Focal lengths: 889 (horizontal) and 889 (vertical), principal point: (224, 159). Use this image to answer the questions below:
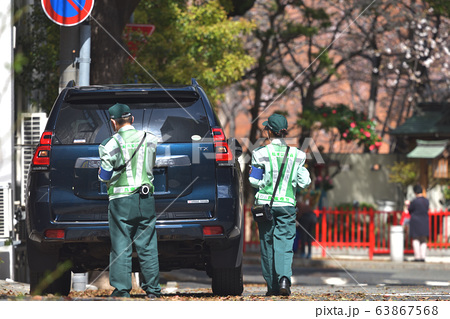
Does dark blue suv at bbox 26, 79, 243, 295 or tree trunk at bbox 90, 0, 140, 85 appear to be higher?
tree trunk at bbox 90, 0, 140, 85

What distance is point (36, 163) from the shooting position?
24.7 feet

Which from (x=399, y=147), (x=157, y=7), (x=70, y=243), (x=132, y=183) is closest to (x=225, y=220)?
(x=132, y=183)

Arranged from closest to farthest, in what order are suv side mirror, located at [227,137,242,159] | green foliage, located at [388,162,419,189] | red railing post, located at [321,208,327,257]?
suv side mirror, located at [227,137,242,159], red railing post, located at [321,208,327,257], green foliage, located at [388,162,419,189]

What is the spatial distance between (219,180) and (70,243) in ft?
4.62

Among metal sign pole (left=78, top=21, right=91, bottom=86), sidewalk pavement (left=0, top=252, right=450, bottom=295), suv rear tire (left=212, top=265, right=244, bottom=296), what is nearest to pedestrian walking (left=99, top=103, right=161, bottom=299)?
suv rear tire (left=212, top=265, right=244, bottom=296)

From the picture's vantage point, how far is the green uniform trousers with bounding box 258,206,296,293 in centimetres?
821

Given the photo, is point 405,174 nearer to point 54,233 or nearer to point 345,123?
point 345,123

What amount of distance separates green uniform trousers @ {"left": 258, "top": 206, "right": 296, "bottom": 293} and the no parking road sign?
365cm

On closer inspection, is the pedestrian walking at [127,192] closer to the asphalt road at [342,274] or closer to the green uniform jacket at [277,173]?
the green uniform jacket at [277,173]

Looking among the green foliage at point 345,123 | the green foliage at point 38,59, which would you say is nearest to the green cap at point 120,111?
the green foliage at point 38,59

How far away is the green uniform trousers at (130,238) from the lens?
7.20 meters

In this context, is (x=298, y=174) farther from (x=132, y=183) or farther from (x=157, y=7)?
(x=157, y=7)

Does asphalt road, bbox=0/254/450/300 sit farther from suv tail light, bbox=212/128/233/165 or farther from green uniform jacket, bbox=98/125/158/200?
green uniform jacket, bbox=98/125/158/200

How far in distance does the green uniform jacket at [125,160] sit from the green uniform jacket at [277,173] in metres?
1.35
